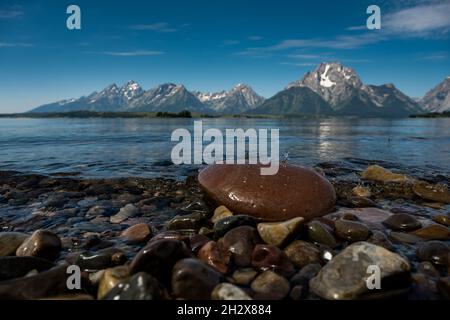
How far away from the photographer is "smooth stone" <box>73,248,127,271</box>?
18.8ft

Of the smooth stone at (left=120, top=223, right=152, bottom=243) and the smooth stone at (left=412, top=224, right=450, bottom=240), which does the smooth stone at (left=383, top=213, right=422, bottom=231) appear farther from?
the smooth stone at (left=120, top=223, right=152, bottom=243)

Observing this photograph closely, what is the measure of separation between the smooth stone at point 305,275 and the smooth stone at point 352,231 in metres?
1.64

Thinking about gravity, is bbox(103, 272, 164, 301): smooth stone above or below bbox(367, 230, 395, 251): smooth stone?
above

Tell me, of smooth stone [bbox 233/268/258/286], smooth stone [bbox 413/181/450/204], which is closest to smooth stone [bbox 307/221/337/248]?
smooth stone [bbox 233/268/258/286]

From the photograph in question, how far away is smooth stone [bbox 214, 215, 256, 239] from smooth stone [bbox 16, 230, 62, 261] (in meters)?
3.16

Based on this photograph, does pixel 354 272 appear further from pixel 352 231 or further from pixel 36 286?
pixel 36 286

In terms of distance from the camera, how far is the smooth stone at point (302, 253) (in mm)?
5966

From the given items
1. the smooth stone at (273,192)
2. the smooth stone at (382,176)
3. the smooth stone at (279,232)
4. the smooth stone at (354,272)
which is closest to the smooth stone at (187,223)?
the smooth stone at (273,192)

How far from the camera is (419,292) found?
16.2 ft

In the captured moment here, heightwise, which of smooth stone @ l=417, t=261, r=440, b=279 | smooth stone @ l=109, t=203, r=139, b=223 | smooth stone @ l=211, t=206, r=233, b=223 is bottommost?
smooth stone @ l=417, t=261, r=440, b=279

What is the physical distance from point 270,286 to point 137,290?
6.61 feet

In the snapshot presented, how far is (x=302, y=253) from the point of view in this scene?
6.11 metres
